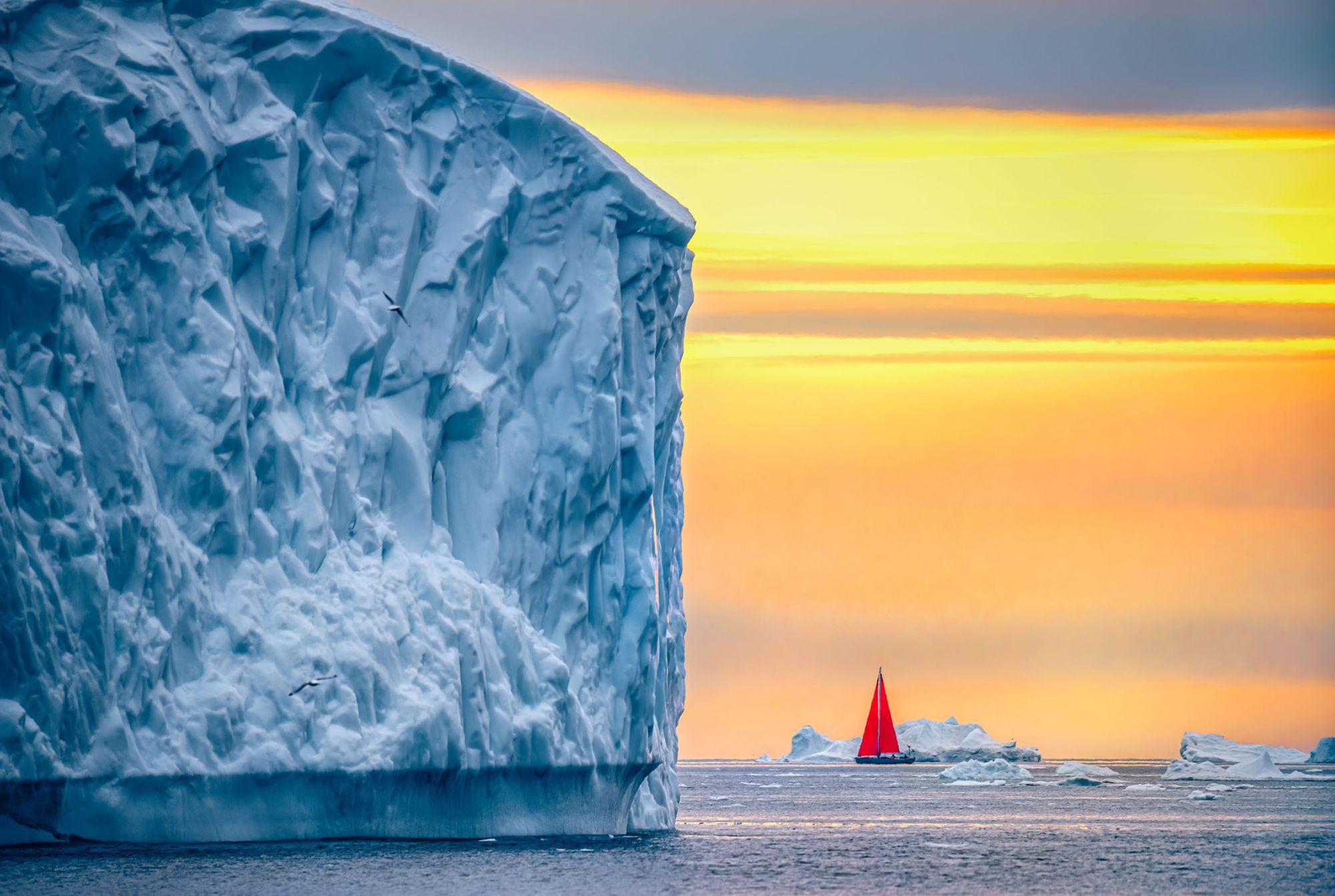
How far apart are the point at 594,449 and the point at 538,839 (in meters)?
5.72

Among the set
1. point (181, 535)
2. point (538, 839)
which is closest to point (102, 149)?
point (181, 535)

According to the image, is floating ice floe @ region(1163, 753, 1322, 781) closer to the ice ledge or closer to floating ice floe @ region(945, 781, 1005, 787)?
floating ice floe @ region(945, 781, 1005, 787)

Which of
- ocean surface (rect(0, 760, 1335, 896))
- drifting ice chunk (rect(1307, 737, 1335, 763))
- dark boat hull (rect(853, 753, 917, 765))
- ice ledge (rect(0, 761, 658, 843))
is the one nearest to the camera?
ice ledge (rect(0, 761, 658, 843))

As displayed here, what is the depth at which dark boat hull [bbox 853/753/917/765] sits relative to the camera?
302ft

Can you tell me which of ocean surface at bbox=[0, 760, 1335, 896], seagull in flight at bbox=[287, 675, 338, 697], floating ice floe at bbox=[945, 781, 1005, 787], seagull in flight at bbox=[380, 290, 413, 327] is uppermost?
seagull in flight at bbox=[380, 290, 413, 327]

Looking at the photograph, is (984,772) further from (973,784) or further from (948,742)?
(948,742)

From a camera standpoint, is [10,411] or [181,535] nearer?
[10,411]

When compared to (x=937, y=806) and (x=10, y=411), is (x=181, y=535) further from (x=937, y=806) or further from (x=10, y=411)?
(x=937, y=806)

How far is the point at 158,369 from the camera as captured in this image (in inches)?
922

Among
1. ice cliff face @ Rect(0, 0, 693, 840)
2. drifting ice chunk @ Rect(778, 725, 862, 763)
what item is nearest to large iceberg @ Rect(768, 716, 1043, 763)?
drifting ice chunk @ Rect(778, 725, 862, 763)

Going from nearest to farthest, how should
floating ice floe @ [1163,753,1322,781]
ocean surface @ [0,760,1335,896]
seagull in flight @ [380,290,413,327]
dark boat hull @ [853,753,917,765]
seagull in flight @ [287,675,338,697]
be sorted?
1. ocean surface @ [0,760,1335,896]
2. seagull in flight @ [287,675,338,697]
3. seagull in flight @ [380,290,413,327]
4. floating ice floe @ [1163,753,1322,781]
5. dark boat hull @ [853,753,917,765]

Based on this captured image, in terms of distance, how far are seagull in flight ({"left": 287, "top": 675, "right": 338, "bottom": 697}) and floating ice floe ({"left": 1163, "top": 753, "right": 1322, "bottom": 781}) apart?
175 ft

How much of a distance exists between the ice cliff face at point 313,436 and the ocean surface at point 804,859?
73 centimetres

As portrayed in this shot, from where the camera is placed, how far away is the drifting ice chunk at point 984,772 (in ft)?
224
